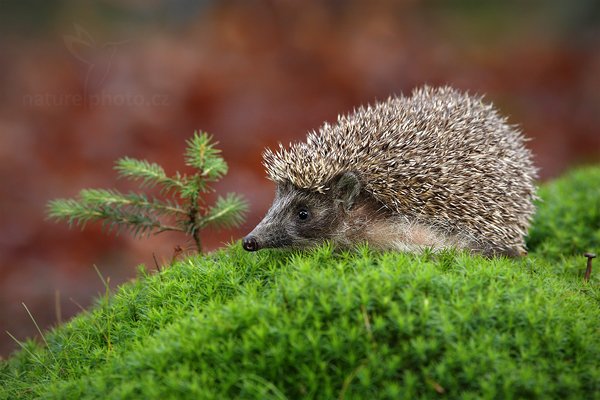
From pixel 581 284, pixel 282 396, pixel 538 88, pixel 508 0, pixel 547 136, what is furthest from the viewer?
pixel 508 0

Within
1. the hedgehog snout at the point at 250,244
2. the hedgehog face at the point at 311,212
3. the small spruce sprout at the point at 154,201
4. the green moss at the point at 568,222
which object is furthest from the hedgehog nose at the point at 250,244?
the green moss at the point at 568,222

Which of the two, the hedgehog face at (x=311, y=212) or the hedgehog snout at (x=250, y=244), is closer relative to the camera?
the hedgehog snout at (x=250, y=244)

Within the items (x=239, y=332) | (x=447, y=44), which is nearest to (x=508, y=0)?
(x=447, y=44)

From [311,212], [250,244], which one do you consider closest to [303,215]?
[311,212]

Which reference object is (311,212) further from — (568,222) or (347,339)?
(568,222)

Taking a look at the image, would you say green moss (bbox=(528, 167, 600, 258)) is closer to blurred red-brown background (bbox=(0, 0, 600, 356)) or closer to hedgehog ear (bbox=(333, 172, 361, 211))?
hedgehog ear (bbox=(333, 172, 361, 211))

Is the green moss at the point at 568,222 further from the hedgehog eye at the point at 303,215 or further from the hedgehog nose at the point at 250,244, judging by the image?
the hedgehog nose at the point at 250,244

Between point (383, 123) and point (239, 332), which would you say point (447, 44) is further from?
point (239, 332)

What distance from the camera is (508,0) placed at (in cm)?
1716

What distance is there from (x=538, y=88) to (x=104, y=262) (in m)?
11.9

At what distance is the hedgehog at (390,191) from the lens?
5055 millimetres

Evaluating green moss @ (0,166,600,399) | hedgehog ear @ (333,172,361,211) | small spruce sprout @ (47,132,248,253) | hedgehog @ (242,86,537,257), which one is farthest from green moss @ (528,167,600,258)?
small spruce sprout @ (47,132,248,253)

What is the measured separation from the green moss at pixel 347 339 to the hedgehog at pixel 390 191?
54 centimetres

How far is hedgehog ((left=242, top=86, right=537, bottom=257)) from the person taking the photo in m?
5.05
